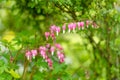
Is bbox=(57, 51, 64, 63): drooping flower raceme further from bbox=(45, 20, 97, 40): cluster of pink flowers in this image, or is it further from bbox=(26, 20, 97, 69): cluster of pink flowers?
bbox=(45, 20, 97, 40): cluster of pink flowers

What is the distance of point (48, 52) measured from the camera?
272cm

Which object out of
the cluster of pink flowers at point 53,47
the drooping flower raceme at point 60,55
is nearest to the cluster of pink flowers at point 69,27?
the cluster of pink flowers at point 53,47

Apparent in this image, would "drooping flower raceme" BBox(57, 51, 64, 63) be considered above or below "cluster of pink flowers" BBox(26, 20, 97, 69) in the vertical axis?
below

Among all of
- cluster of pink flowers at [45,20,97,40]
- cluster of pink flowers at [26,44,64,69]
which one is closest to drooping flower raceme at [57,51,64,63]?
cluster of pink flowers at [26,44,64,69]

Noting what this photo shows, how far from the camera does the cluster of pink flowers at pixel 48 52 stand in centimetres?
262

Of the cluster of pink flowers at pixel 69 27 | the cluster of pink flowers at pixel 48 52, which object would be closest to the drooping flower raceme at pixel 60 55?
the cluster of pink flowers at pixel 48 52

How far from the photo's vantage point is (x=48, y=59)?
2697 mm

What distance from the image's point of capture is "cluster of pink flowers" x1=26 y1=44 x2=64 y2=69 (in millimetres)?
2619

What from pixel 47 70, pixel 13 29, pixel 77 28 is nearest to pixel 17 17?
pixel 47 70

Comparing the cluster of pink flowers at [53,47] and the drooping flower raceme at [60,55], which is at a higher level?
the cluster of pink flowers at [53,47]

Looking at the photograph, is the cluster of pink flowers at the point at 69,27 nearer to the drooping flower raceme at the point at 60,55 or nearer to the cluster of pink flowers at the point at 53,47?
the cluster of pink flowers at the point at 53,47

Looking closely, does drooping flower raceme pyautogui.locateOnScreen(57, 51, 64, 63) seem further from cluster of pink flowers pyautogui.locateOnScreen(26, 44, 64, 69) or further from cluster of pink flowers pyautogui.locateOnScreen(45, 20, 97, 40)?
cluster of pink flowers pyautogui.locateOnScreen(45, 20, 97, 40)

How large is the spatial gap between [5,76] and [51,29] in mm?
468

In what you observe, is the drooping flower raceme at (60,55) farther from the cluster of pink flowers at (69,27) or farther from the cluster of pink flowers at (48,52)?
the cluster of pink flowers at (69,27)
